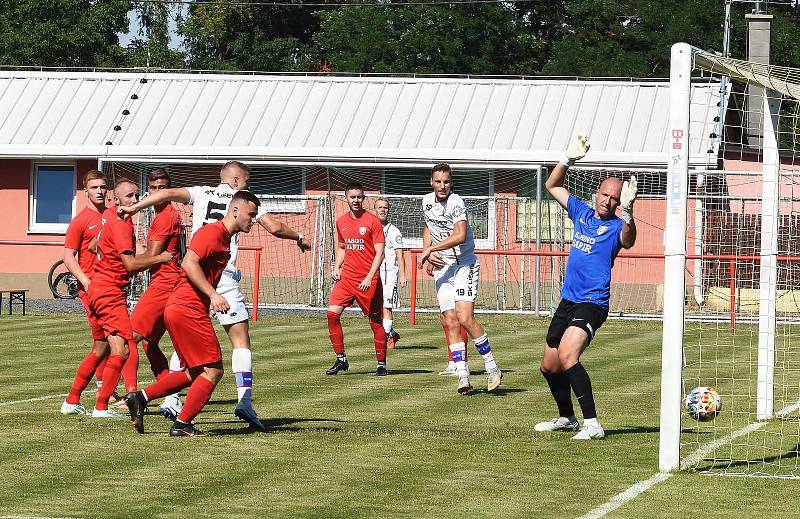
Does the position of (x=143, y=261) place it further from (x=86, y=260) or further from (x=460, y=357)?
(x=460, y=357)

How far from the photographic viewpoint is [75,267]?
1275cm

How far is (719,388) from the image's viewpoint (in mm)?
15820

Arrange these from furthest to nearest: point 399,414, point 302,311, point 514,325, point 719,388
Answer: point 302,311 → point 514,325 → point 719,388 → point 399,414

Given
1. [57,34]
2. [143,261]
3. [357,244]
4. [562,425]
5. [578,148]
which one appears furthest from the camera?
[57,34]

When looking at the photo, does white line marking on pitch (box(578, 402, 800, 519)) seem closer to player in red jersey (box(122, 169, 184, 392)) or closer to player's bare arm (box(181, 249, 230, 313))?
player's bare arm (box(181, 249, 230, 313))

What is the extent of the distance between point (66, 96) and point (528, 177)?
44.7 feet

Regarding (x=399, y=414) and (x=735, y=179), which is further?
(x=735, y=179)

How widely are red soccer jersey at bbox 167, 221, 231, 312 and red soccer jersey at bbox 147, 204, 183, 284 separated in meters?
1.05

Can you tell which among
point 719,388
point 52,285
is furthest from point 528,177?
point 719,388

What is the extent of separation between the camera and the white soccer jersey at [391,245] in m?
22.2

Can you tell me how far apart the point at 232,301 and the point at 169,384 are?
4.14 ft

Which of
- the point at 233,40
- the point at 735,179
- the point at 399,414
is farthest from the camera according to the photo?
the point at 233,40

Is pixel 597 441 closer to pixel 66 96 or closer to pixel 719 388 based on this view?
pixel 719 388

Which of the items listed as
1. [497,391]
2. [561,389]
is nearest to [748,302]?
[497,391]
